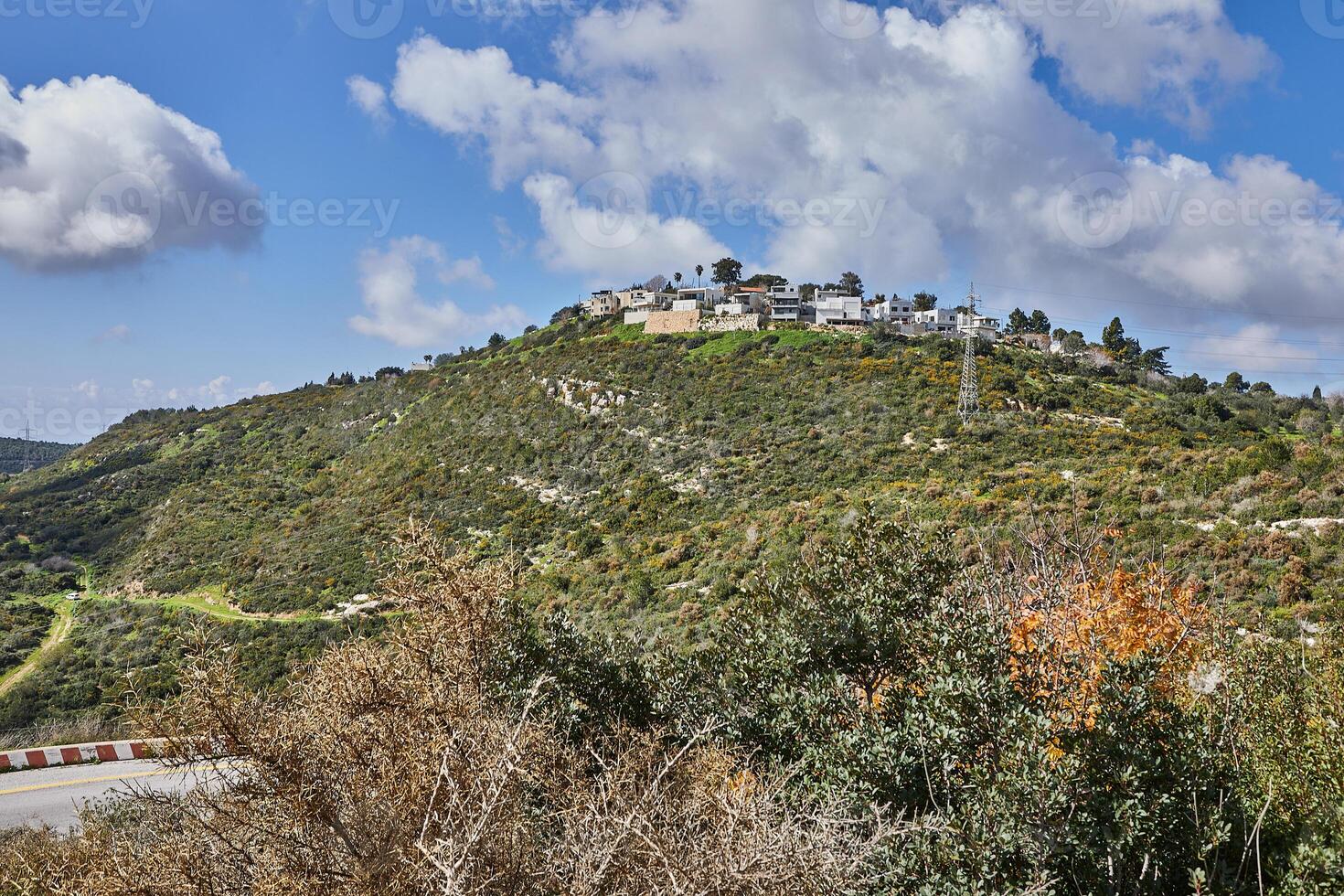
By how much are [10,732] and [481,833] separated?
1073 inches

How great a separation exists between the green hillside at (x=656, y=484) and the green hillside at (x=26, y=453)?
35.9 metres

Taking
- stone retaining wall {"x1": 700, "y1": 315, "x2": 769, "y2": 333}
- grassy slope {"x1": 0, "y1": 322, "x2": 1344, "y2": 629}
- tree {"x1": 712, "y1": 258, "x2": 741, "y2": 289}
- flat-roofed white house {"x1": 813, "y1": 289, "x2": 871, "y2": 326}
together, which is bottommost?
grassy slope {"x1": 0, "y1": 322, "x2": 1344, "y2": 629}

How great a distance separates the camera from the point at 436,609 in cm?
681

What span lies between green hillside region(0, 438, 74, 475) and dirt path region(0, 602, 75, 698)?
65774 mm

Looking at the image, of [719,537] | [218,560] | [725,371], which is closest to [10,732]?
[218,560]

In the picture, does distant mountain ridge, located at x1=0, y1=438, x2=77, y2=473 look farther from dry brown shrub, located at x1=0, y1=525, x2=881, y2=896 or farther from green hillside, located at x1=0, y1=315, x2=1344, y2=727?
dry brown shrub, located at x1=0, y1=525, x2=881, y2=896

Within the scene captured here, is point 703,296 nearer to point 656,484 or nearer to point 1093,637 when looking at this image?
point 656,484

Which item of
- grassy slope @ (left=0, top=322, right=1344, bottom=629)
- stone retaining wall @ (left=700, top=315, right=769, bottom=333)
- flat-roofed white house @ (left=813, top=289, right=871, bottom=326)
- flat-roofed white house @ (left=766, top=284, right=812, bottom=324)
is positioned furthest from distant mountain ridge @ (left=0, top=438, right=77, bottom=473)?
flat-roofed white house @ (left=813, top=289, right=871, bottom=326)

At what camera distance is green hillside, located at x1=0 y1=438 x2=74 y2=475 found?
289ft

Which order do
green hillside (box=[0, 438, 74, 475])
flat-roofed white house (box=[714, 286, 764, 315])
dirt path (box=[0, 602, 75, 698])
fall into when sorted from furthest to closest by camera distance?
green hillside (box=[0, 438, 74, 475])
flat-roofed white house (box=[714, 286, 764, 315])
dirt path (box=[0, 602, 75, 698])

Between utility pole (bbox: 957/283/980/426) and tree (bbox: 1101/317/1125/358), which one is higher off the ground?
tree (bbox: 1101/317/1125/358)

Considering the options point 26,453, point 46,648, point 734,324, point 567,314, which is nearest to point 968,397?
point 734,324

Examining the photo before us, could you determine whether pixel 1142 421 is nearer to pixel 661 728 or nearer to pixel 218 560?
pixel 661 728

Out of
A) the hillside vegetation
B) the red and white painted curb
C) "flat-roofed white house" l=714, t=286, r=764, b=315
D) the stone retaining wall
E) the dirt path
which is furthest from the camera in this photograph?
"flat-roofed white house" l=714, t=286, r=764, b=315
